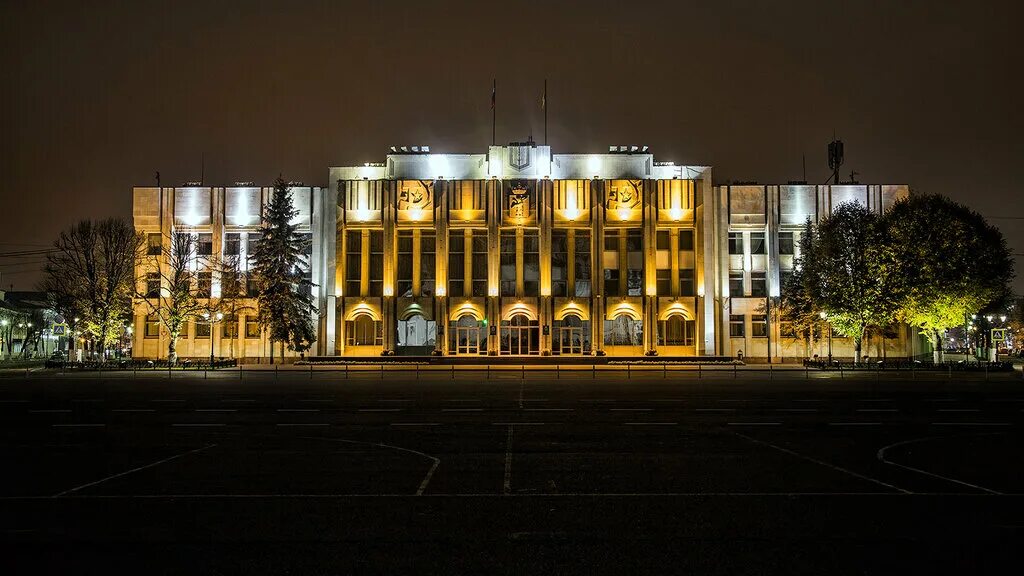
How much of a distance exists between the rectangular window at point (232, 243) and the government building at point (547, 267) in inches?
19.7

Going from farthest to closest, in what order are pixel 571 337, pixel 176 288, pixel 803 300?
pixel 571 337 → pixel 803 300 → pixel 176 288

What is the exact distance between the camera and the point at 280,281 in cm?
6200

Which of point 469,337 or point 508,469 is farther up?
point 469,337

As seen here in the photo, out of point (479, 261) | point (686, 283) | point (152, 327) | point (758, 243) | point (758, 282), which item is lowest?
point (152, 327)

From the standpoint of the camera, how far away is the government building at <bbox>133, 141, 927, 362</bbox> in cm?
6688

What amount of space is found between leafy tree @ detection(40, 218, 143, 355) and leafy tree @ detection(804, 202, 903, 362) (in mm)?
57182

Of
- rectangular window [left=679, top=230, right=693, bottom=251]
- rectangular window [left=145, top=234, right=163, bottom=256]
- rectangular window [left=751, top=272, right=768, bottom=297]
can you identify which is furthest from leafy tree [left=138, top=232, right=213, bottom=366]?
rectangular window [left=751, top=272, right=768, bottom=297]

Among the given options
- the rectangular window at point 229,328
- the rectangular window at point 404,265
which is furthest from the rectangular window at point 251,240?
the rectangular window at point 404,265

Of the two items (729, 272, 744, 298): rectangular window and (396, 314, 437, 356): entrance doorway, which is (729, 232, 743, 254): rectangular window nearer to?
(729, 272, 744, 298): rectangular window

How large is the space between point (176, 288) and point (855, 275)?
5406cm

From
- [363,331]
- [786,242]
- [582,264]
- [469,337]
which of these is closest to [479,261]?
[469,337]

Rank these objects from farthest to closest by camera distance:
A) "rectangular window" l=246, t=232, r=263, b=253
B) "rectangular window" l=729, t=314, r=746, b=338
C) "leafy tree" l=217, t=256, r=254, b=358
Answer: "rectangular window" l=246, t=232, r=263, b=253
"rectangular window" l=729, t=314, r=746, b=338
"leafy tree" l=217, t=256, r=254, b=358

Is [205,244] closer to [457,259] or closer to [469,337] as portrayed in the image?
[457,259]

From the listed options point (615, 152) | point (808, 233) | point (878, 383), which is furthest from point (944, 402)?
point (615, 152)
